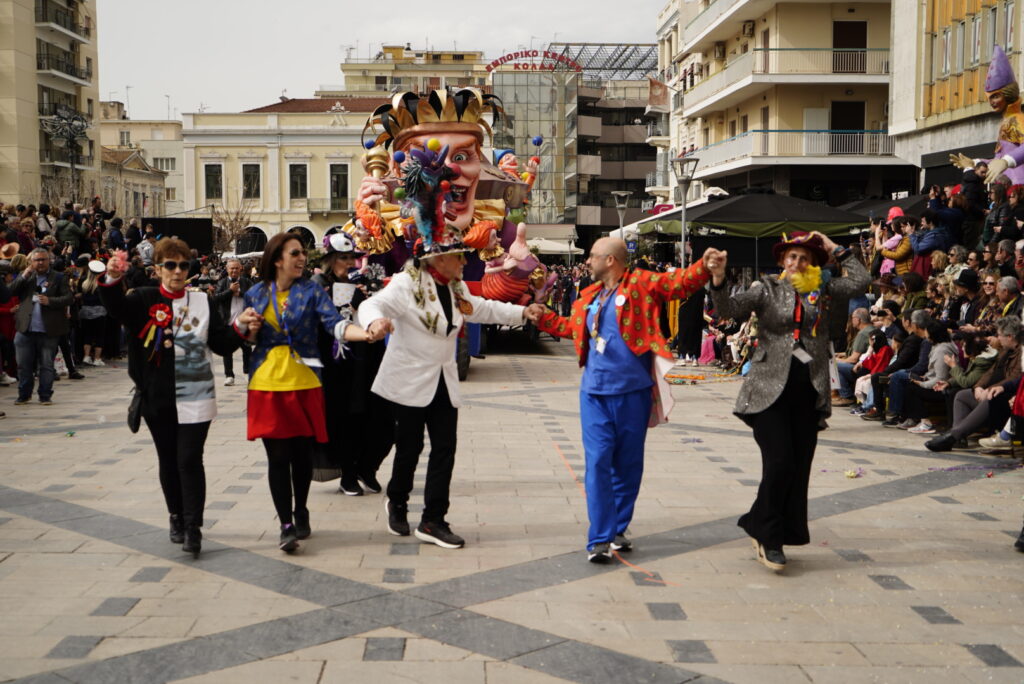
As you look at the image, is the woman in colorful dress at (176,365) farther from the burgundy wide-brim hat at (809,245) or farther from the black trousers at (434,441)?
the burgundy wide-brim hat at (809,245)

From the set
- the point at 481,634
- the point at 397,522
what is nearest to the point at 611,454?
the point at 397,522

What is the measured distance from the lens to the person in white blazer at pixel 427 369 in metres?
6.96

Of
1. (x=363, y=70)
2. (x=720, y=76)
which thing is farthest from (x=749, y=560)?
(x=363, y=70)

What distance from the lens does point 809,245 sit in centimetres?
667

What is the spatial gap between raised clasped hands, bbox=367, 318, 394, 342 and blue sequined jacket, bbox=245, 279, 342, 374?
42 centimetres

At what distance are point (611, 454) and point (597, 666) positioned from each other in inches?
76.5

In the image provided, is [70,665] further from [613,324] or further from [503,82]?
[503,82]

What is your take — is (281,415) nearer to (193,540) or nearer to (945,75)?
(193,540)

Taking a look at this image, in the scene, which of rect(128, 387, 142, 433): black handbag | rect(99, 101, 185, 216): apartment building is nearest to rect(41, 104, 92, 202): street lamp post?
rect(99, 101, 185, 216): apartment building

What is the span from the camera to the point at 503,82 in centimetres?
6650

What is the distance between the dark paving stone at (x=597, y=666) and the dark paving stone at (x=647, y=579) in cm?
110

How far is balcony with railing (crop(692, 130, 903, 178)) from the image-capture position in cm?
3331

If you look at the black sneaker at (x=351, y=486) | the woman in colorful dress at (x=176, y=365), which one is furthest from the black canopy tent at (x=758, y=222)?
the woman in colorful dress at (x=176, y=365)

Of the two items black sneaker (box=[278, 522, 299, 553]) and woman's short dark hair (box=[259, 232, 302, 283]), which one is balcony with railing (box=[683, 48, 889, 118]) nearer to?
woman's short dark hair (box=[259, 232, 302, 283])
